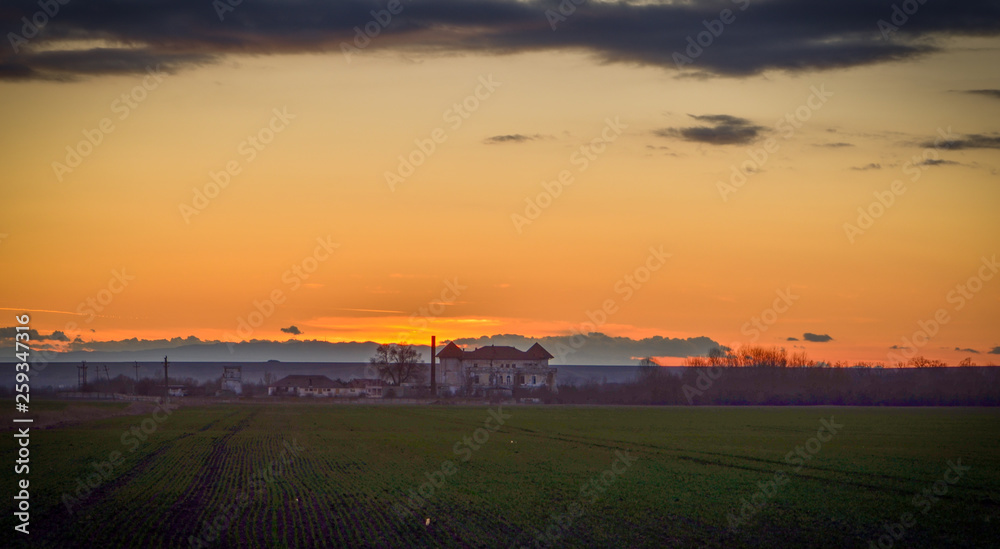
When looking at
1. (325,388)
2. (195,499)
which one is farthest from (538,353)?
(195,499)

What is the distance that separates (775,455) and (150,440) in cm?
3540

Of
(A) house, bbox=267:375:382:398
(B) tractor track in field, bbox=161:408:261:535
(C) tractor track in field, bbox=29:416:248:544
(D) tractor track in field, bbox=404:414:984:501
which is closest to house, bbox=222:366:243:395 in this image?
(A) house, bbox=267:375:382:398

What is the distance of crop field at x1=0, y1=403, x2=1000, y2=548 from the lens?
19922 millimetres

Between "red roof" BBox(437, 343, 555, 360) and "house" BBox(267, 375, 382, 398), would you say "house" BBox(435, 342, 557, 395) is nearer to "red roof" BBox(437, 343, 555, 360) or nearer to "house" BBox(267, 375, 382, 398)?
"red roof" BBox(437, 343, 555, 360)

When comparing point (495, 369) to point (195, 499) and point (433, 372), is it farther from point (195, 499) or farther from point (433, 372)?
point (195, 499)

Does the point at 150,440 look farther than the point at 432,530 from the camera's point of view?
Yes

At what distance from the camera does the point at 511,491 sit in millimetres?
27500

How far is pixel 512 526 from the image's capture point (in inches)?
835

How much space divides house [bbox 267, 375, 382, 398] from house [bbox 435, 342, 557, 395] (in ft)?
64.9

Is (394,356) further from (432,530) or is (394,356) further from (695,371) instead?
(432,530)

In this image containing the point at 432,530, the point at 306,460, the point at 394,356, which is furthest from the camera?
the point at 394,356

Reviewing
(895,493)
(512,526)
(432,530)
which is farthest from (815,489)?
(432,530)

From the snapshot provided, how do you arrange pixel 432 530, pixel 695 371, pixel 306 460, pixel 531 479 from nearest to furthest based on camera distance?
pixel 432 530, pixel 531 479, pixel 306 460, pixel 695 371

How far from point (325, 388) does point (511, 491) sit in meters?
157
